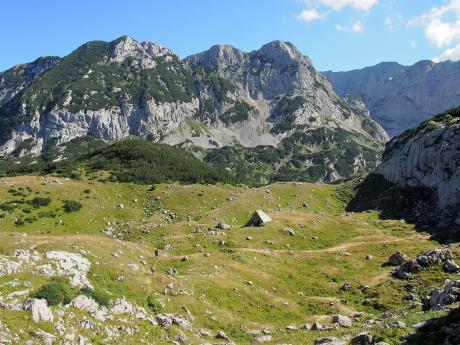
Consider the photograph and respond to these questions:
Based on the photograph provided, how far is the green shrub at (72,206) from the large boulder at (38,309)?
73.0m

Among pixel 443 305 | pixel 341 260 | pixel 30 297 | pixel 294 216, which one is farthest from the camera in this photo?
pixel 294 216

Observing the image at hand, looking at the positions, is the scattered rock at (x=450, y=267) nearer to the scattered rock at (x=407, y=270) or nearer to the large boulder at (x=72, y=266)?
the scattered rock at (x=407, y=270)

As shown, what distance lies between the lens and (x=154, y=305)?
3709cm

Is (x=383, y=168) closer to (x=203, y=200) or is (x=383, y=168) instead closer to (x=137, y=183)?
(x=203, y=200)

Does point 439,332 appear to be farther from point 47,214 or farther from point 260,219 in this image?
point 47,214

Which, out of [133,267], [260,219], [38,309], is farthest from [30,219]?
[38,309]

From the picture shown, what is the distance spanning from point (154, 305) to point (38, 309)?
994 centimetres

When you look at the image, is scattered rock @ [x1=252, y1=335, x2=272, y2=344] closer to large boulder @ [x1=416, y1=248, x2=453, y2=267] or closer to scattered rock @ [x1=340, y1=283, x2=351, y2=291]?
scattered rock @ [x1=340, y1=283, x2=351, y2=291]

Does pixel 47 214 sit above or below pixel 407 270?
above

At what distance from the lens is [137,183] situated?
12875 cm

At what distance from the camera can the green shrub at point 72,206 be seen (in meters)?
100

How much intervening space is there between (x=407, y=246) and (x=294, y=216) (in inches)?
968

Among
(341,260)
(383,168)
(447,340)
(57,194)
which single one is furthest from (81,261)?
(383,168)

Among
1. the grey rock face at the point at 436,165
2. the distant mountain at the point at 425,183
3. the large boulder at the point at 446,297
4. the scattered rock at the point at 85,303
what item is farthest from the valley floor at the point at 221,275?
the grey rock face at the point at 436,165
